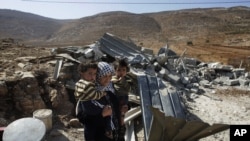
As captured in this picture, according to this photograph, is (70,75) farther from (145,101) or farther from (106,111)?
(106,111)

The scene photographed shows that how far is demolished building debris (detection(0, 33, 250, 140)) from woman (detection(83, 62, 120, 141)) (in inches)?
46.7

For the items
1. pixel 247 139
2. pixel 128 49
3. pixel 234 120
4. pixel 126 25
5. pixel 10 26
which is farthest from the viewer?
pixel 10 26

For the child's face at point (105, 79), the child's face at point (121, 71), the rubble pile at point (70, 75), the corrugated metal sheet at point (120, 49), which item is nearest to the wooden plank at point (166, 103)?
the rubble pile at point (70, 75)

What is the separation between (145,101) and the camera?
6.28m

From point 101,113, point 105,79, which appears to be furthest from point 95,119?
point 105,79

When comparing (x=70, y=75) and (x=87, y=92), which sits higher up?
(x=87, y=92)

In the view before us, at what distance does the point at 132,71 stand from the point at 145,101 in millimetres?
1909

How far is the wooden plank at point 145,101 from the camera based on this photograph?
18.2 ft

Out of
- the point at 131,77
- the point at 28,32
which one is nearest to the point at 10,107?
the point at 131,77

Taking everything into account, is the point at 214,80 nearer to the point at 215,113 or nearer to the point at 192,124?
the point at 215,113

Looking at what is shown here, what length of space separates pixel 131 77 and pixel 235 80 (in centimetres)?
471

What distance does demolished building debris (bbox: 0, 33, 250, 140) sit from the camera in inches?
245

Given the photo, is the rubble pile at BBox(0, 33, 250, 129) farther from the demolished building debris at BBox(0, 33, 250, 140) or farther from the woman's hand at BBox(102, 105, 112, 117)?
the woman's hand at BBox(102, 105, 112, 117)

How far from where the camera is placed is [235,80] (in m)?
10.1
